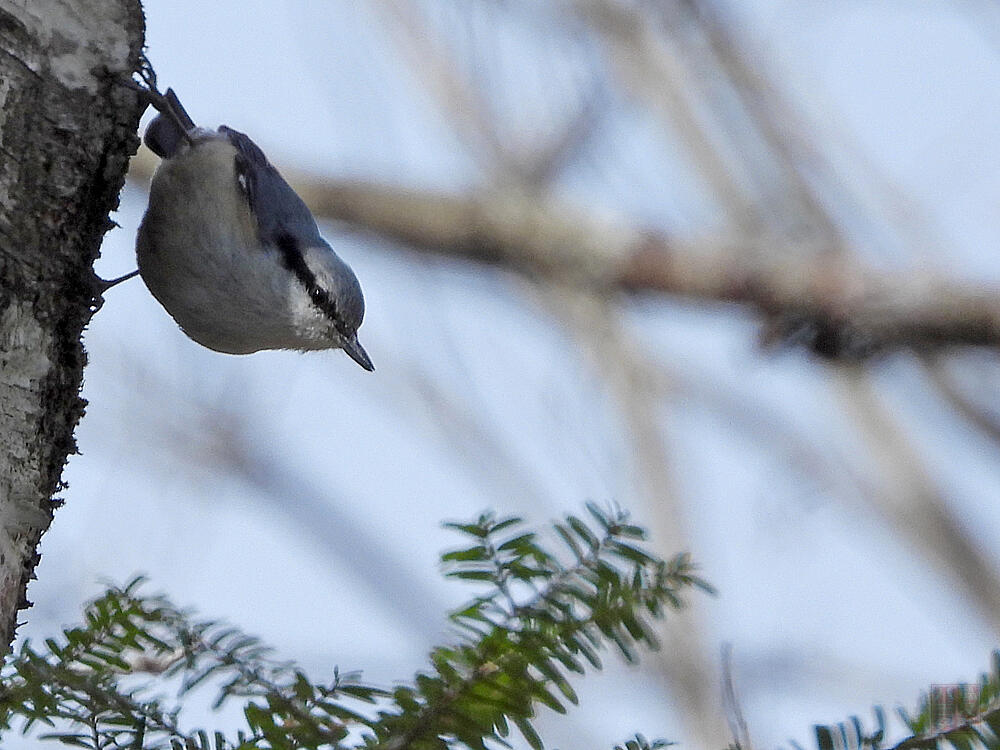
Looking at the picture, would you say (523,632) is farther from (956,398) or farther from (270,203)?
(956,398)

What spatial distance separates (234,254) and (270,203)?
183 millimetres

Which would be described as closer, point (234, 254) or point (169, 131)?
point (234, 254)

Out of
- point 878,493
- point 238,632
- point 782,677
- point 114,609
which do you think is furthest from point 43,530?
point 782,677

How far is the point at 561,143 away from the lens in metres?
4.80

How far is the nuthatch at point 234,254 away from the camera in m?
2.32

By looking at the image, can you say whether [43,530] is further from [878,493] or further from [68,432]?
[878,493]

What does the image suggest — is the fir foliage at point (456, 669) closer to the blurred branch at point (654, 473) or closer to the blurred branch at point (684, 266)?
the blurred branch at point (684, 266)

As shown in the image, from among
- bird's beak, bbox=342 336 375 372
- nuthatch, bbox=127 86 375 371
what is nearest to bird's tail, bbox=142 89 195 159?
nuthatch, bbox=127 86 375 371

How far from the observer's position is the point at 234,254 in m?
2.36

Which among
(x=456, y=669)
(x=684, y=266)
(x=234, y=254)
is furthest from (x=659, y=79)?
(x=456, y=669)

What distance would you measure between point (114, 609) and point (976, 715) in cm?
66

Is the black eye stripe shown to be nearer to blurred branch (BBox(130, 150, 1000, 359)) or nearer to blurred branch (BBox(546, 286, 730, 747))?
blurred branch (BBox(130, 150, 1000, 359))

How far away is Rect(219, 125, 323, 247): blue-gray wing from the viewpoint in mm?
2475

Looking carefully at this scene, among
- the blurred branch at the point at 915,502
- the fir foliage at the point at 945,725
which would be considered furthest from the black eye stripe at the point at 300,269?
the blurred branch at the point at 915,502
